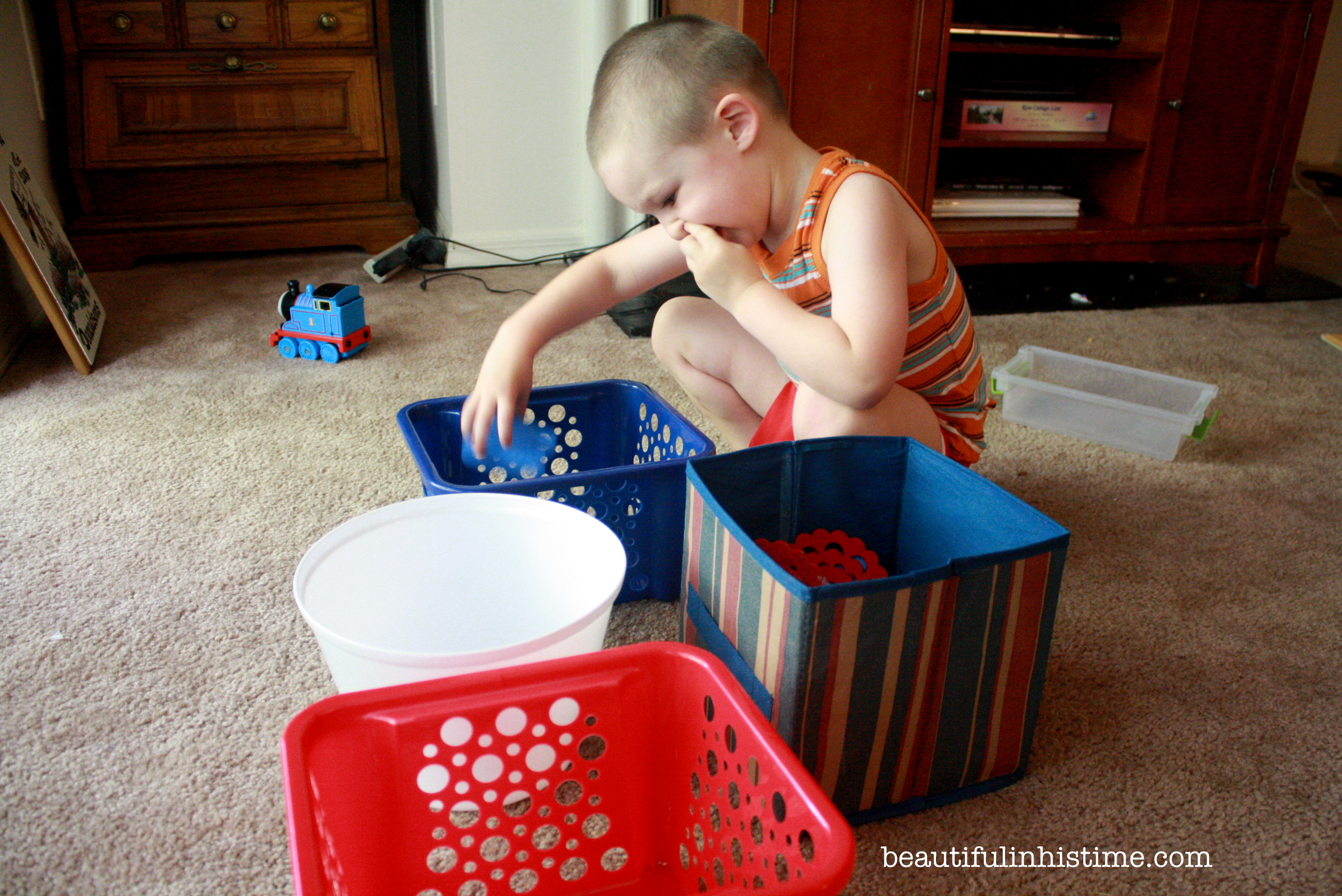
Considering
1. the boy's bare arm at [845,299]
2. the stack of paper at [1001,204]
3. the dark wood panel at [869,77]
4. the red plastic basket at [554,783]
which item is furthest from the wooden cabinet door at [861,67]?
the red plastic basket at [554,783]

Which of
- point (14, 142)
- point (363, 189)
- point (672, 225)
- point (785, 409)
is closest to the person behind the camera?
point (672, 225)

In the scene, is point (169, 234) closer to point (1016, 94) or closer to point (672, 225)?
point (672, 225)

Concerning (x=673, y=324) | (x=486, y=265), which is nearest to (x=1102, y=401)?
(x=673, y=324)

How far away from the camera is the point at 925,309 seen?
0.90 m

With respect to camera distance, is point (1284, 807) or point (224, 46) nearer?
point (1284, 807)

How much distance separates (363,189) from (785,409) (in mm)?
1565

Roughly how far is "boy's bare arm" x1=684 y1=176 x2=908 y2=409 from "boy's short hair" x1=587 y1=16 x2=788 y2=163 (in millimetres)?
96

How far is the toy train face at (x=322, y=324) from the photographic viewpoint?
1.48 meters

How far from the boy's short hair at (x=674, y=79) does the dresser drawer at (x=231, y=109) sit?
1.42 meters

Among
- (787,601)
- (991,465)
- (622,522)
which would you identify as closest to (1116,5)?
(991,465)

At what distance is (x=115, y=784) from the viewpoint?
666mm

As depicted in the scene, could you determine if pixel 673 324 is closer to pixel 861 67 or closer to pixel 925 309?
pixel 925 309

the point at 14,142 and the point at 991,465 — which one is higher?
the point at 14,142

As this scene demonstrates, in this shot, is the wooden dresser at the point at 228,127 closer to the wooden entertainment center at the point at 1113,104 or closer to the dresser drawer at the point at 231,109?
the dresser drawer at the point at 231,109
